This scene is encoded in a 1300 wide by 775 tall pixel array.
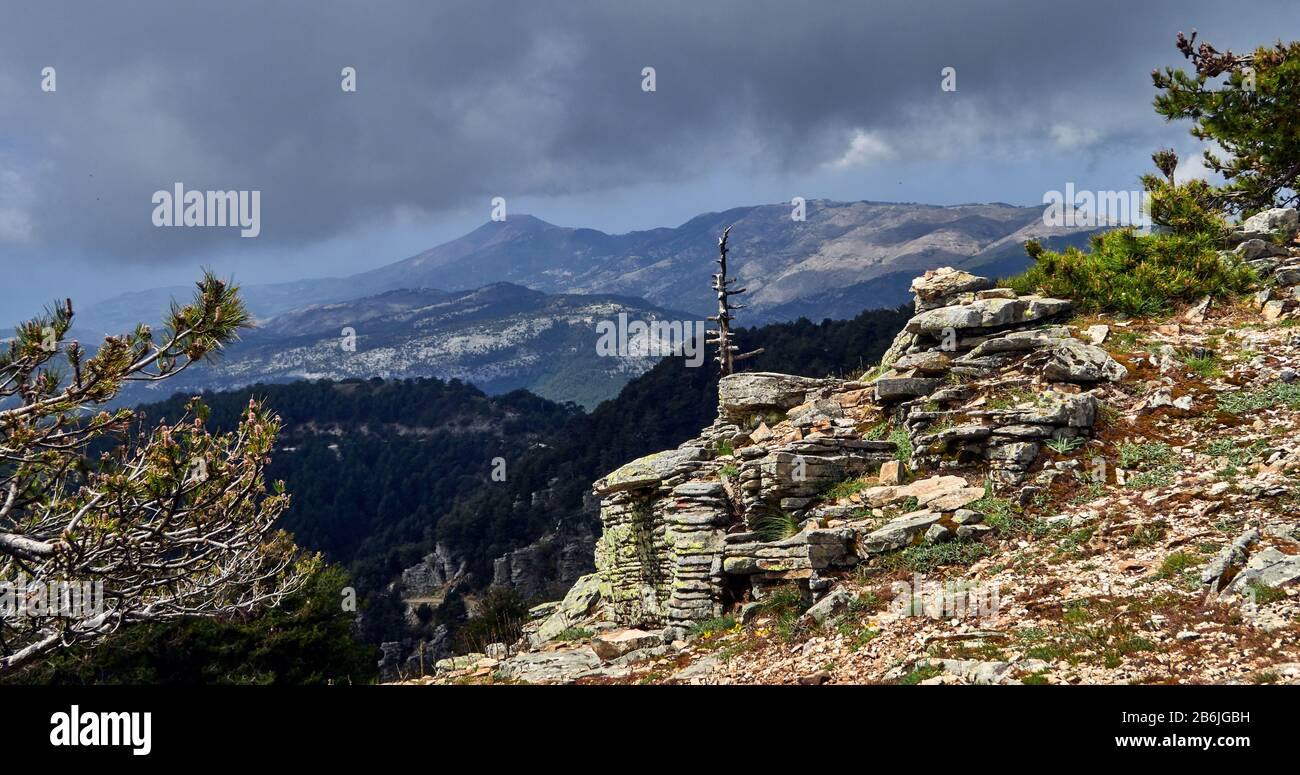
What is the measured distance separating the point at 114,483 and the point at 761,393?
15.8 metres

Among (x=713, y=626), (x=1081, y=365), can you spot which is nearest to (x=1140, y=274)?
(x=1081, y=365)

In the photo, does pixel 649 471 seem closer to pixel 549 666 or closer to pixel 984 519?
pixel 549 666

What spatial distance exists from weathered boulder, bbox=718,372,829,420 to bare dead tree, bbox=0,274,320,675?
12.9m

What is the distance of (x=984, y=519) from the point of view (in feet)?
45.3

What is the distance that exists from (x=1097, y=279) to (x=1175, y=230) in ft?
16.0

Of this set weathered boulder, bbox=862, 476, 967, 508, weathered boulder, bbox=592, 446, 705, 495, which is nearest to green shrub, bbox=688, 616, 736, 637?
weathered boulder, bbox=862, 476, 967, 508

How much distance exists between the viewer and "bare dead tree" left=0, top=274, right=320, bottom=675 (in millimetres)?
9430

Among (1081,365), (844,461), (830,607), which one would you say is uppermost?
(1081,365)

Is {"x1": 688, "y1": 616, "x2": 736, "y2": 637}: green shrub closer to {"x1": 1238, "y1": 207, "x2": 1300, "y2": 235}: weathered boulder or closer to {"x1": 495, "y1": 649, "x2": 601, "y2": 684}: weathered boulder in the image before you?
{"x1": 495, "y1": 649, "x2": 601, "y2": 684}: weathered boulder
